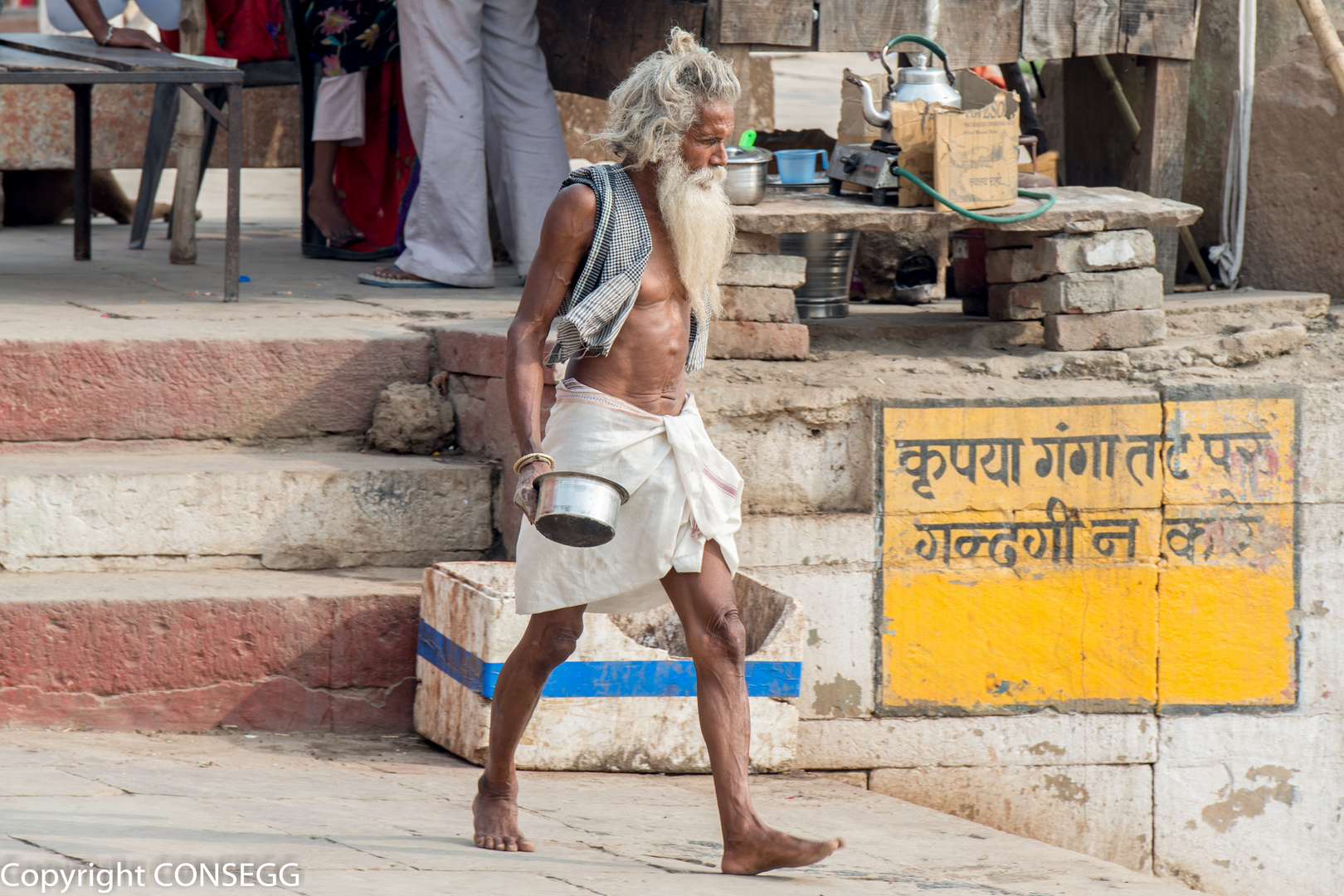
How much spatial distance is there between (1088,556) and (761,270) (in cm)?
134

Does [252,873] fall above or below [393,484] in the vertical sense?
below

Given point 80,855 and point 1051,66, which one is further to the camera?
point 1051,66

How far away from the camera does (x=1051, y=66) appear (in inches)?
279

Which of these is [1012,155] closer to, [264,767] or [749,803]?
[749,803]

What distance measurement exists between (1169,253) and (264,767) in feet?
12.5

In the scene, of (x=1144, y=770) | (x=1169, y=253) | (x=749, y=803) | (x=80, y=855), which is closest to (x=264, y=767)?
(x=80, y=855)

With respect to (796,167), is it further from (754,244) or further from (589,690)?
(589,690)

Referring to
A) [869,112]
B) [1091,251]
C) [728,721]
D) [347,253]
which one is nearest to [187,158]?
[347,253]

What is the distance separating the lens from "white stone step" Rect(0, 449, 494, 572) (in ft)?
13.7

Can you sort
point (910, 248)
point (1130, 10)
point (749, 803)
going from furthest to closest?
point (910, 248) < point (1130, 10) < point (749, 803)

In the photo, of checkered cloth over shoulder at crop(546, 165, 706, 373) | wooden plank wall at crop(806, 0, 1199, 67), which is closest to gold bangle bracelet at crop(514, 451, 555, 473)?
checkered cloth over shoulder at crop(546, 165, 706, 373)

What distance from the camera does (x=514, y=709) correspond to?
3.18 metres

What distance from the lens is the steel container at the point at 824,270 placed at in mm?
5168

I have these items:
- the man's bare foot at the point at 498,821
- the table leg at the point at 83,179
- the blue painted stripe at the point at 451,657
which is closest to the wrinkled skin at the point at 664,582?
the man's bare foot at the point at 498,821
